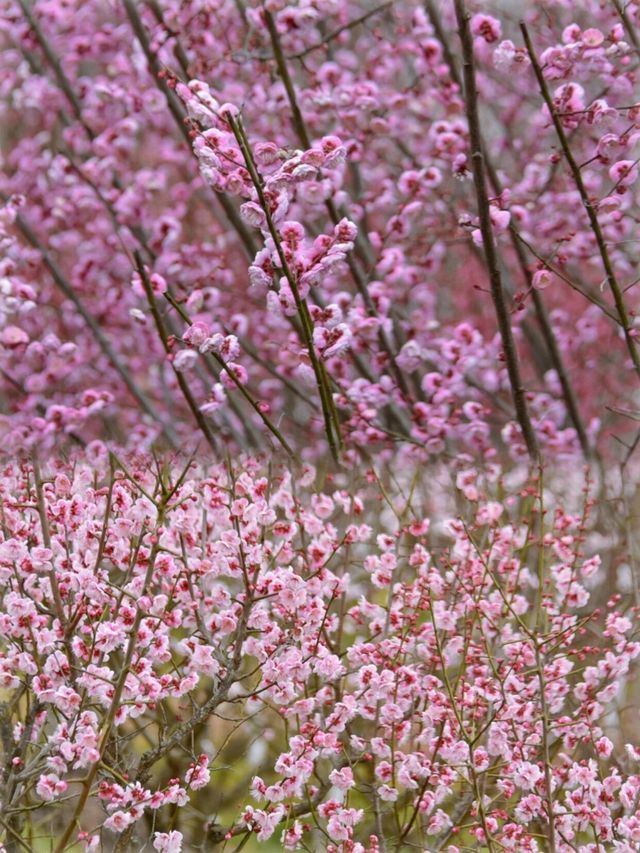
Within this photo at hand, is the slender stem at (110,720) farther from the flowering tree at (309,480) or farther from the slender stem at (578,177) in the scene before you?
the slender stem at (578,177)

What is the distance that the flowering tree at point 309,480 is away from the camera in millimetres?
2260

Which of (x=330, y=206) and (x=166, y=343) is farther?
(x=330, y=206)

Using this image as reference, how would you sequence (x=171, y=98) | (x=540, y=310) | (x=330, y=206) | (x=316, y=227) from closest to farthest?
(x=330, y=206), (x=171, y=98), (x=540, y=310), (x=316, y=227)

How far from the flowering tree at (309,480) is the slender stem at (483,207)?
1cm

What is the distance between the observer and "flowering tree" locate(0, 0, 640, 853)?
2260 millimetres

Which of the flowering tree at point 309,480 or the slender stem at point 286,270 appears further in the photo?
the flowering tree at point 309,480

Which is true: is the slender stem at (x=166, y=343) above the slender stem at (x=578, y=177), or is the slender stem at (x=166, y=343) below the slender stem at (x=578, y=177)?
below

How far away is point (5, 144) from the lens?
5230 millimetres

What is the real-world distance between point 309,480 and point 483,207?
3.16 feet

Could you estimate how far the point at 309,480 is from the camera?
300cm

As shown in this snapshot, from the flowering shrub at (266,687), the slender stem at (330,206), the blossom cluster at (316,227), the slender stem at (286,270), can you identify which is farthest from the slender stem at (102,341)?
the slender stem at (286,270)

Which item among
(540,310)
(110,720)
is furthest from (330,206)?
(110,720)

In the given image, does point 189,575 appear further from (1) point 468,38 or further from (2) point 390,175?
(2) point 390,175

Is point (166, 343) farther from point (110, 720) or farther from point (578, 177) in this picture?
point (578, 177)
